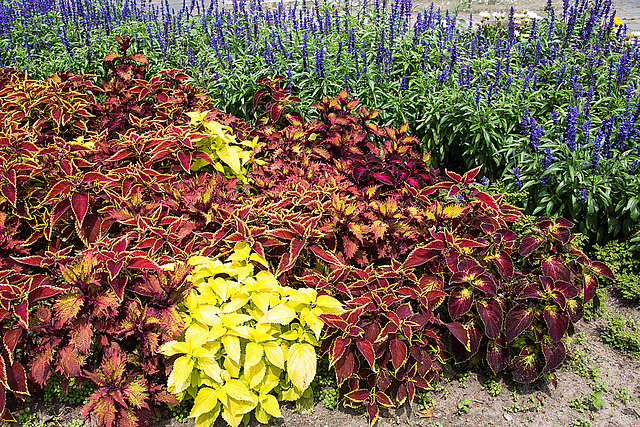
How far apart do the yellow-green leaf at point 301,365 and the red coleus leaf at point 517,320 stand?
1.13 meters

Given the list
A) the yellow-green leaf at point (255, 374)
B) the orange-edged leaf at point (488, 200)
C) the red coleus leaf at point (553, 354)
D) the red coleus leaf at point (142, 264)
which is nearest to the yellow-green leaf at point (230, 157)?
the red coleus leaf at point (142, 264)

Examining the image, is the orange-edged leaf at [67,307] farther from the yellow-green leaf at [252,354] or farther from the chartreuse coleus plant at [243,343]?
the yellow-green leaf at [252,354]

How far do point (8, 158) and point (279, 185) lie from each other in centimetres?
181

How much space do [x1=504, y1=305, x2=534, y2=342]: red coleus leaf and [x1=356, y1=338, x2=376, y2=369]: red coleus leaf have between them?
2.62 feet

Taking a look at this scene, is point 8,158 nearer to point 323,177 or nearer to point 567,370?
point 323,177

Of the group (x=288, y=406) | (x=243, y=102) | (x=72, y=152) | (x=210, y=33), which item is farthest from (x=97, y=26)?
(x=288, y=406)

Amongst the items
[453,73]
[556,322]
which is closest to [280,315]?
[556,322]

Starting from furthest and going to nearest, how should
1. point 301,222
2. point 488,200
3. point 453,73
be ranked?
point 453,73
point 488,200
point 301,222

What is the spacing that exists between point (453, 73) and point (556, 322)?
264 cm

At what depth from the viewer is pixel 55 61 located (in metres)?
5.21

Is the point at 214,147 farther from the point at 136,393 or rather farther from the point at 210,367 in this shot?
the point at 136,393

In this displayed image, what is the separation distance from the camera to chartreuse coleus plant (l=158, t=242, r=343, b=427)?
252 centimetres

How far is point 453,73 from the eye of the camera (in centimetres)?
454

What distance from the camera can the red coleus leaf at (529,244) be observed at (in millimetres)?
2928
